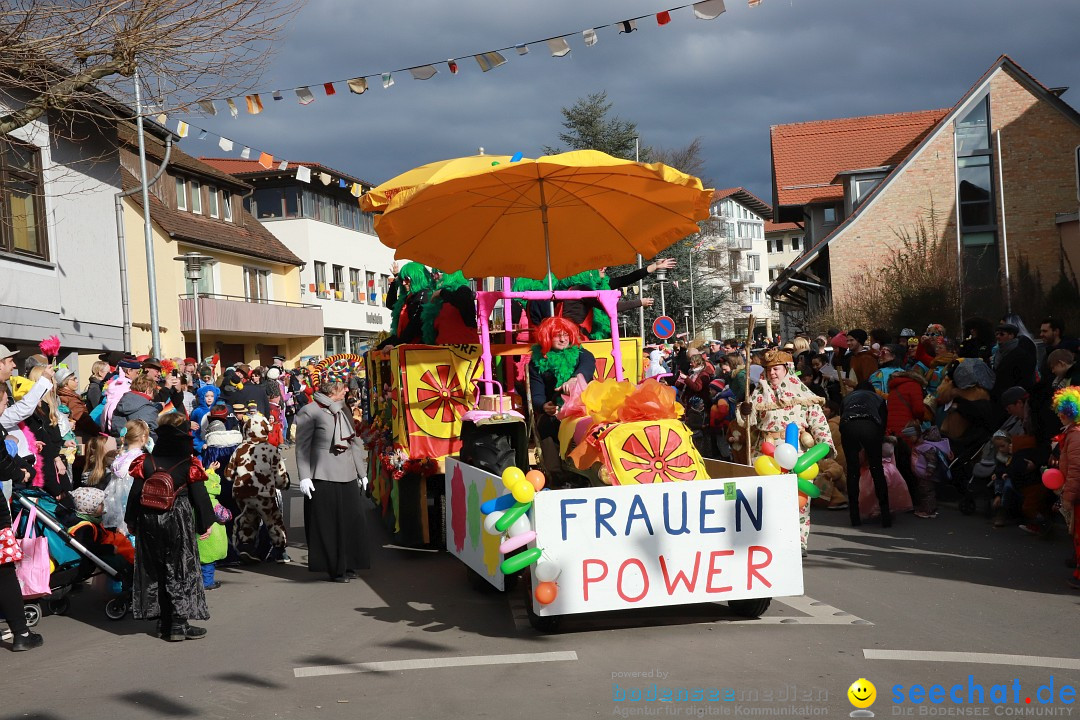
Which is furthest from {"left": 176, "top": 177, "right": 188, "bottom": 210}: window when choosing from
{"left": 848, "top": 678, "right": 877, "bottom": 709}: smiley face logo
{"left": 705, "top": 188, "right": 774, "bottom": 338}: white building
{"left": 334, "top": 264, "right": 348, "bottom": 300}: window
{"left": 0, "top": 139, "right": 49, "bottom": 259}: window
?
{"left": 705, "top": 188, "right": 774, "bottom": 338}: white building

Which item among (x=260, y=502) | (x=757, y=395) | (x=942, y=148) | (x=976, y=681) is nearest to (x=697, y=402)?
(x=757, y=395)

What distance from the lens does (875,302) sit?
27.5 meters

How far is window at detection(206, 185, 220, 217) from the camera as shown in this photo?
41312 millimetres

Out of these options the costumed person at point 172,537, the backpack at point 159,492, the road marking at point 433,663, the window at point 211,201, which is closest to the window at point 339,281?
the window at point 211,201

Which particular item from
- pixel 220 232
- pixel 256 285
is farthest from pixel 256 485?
pixel 256 285

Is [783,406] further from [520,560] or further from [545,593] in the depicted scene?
[520,560]

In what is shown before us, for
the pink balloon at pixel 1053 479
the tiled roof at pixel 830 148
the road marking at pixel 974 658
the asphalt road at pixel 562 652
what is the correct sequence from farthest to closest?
the tiled roof at pixel 830 148 → the pink balloon at pixel 1053 479 → the road marking at pixel 974 658 → the asphalt road at pixel 562 652

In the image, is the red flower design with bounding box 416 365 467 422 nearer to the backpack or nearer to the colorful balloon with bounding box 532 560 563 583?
the backpack

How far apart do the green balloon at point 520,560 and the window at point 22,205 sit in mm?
15094

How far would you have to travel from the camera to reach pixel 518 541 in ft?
20.1

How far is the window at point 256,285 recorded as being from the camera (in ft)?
142

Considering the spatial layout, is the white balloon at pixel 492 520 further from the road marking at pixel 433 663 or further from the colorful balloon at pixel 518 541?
the road marking at pixel 433 663

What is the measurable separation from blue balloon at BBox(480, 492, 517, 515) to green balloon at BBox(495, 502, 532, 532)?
211mm

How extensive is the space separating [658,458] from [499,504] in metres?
1.09
